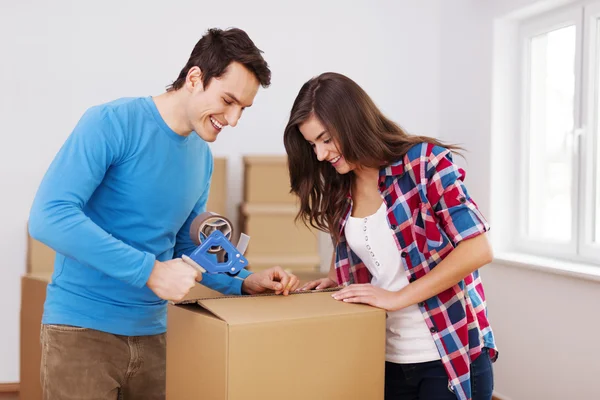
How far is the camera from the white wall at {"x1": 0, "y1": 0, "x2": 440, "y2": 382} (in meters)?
3.39

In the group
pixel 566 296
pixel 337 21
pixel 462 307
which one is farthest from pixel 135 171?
pixel 337 21

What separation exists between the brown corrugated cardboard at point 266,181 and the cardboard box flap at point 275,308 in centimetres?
187

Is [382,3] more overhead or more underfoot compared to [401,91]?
more overhead

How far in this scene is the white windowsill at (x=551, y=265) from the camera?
2570 millimetres

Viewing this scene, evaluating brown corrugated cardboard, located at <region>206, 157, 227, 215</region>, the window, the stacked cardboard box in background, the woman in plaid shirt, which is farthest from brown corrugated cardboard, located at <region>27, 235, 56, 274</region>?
the window

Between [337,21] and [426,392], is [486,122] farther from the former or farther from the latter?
[426,392]

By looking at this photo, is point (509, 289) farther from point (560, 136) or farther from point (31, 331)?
point (31, 331)

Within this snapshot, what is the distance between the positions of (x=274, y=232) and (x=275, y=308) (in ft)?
6.39

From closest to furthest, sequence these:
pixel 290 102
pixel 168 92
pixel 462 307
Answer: pixel 462 307 → pixel 168 92 → pixel 290 102

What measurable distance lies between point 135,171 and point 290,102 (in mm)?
2327

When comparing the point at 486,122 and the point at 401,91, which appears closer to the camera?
the point at 486,122

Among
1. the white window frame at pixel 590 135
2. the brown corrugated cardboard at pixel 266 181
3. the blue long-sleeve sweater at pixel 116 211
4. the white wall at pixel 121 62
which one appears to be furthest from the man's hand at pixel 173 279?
the white wall at pixel 121 62

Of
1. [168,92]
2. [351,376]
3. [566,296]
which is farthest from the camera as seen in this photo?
[566,296]

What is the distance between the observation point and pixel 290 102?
3611mm
